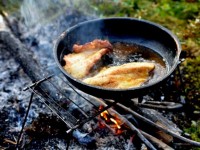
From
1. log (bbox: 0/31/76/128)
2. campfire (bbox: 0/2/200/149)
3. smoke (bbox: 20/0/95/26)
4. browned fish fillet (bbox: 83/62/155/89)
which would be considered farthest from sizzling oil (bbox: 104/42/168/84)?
smoke (bbox: 20/0/95/26)

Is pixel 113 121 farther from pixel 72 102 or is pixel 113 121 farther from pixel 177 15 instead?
pixel 177 15

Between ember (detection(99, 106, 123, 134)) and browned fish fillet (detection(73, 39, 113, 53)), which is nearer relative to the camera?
browned fish fillet (detection(73, 39, 113, 53))

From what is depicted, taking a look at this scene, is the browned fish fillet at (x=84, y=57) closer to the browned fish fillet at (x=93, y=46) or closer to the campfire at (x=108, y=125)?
the browned fish fillet at (x=93, y=46)

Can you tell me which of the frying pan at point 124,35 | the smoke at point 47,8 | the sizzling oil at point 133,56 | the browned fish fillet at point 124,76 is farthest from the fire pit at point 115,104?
the smoke at point 47,8

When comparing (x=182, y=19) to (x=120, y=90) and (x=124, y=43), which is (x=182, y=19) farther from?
(x=120, y=90)

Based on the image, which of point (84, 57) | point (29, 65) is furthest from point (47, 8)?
point (84, 57)

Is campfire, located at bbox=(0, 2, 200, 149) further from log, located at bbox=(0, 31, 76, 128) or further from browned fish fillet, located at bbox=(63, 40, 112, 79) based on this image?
browned fish fillet, located at bbox=(63, 40, 112, 79)
